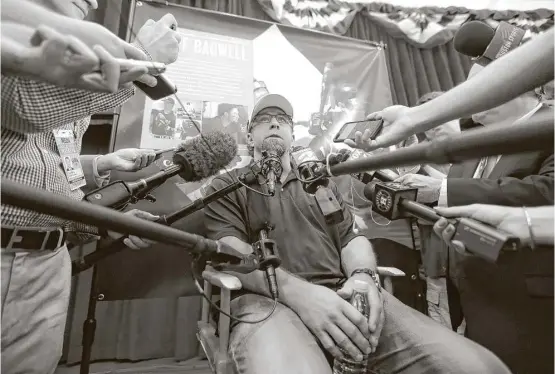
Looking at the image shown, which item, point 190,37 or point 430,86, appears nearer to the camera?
point 190,37

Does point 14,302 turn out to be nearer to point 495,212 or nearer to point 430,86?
point 495,212

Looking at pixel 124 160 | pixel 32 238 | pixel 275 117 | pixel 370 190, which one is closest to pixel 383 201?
pixel 370 190

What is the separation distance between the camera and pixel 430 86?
2299mm

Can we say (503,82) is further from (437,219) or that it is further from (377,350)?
(377,350)

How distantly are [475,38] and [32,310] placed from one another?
1.60 meters

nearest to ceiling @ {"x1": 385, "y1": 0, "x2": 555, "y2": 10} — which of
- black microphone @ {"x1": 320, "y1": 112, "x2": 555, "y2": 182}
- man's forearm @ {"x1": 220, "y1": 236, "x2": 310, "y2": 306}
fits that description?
man's forearm @ {"x1": 220, "y1": 236, "x2": 310, "y2": 306}

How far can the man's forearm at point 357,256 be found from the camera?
108 centimetres


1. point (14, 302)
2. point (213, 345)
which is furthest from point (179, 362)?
point (14, 302)

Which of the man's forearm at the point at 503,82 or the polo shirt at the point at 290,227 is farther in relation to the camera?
the polo shirt at the point at 290,227

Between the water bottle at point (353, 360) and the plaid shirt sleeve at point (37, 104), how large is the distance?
2.59 feet

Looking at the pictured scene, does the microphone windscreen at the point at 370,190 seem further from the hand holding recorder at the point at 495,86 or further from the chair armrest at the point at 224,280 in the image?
the chair armrest at the point at 224,280

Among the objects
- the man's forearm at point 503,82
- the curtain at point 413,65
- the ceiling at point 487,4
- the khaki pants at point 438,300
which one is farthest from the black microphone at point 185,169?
the ceiling at point 487,4

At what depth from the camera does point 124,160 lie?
1.01m

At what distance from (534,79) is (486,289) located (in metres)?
0.42
